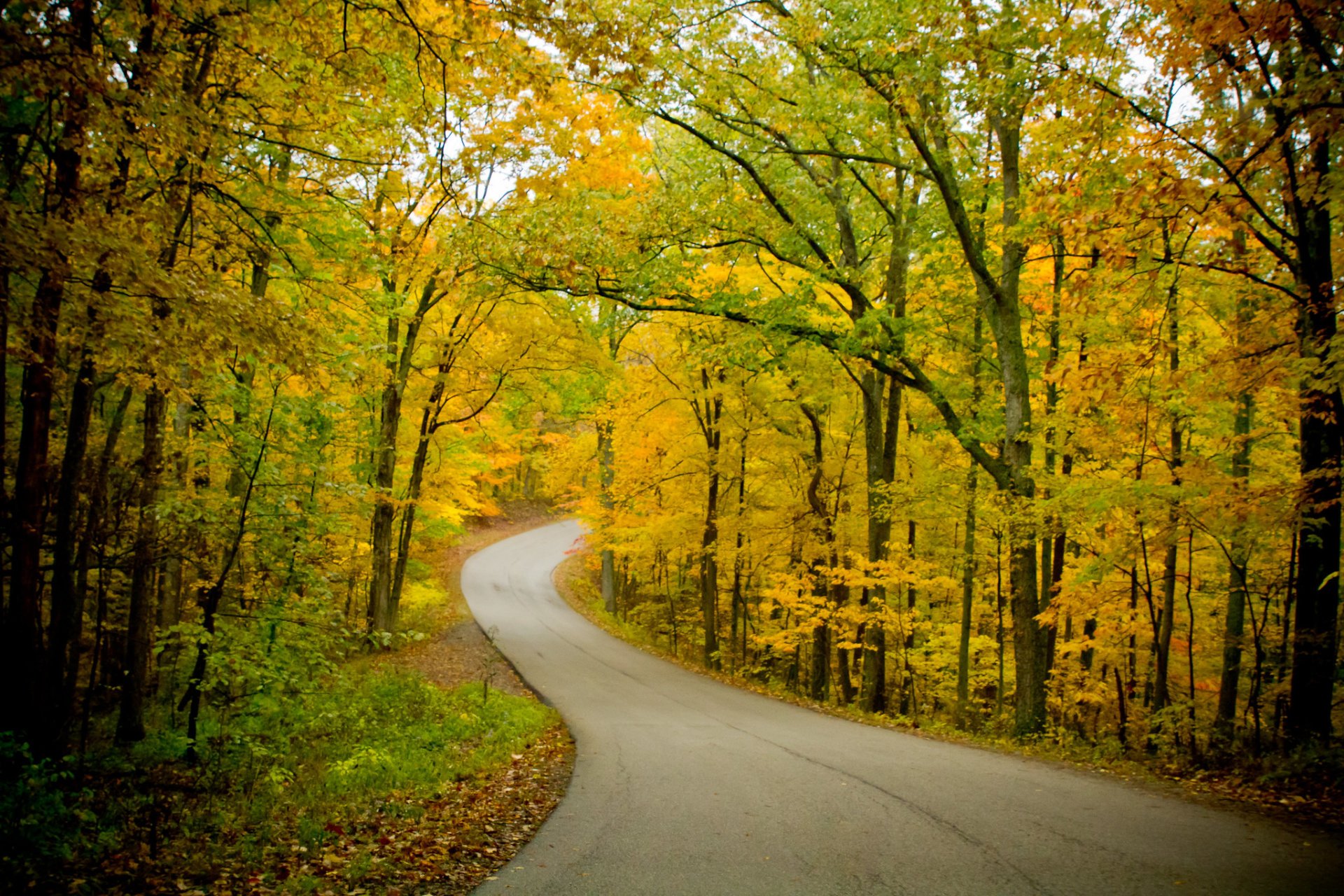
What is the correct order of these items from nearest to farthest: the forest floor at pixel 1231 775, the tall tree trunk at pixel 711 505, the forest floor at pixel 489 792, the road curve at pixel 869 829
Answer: the road curve at pixel 869 829, the forest floor at pixel 489 792, the forest floor at pixel 1231 775, the tall tree trunk at pixel 711 505

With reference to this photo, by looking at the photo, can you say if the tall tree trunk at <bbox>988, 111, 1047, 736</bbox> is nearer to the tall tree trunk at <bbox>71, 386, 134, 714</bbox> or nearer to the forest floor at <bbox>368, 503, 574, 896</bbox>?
the forest floor at <bbox>368, 503, 574, 896</bbox>

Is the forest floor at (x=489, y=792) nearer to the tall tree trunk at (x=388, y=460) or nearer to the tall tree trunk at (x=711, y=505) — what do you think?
the tall tree trunk at (x=388, y=460)

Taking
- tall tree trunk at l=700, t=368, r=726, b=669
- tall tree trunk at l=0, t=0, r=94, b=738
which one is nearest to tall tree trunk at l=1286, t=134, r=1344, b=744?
tall tree trunk at l=0, t=0, r=94, b=738

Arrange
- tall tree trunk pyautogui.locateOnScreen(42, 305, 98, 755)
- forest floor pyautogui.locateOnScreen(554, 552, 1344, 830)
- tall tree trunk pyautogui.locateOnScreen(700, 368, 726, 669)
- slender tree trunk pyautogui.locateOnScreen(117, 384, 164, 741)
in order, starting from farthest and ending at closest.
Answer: tall tree trunk pyautogui.locateOnScreen(700, 368, 726, 669), slender tree trunk pyautogui.locateOnScreen(117, 384, 164, 741), forest floor pyautogui.locateOnScreen(554, 552, 1344, 830), tall tree trunk pyautogui.locateOnScreen(42, 305, 98, 755)

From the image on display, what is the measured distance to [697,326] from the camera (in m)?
15.2

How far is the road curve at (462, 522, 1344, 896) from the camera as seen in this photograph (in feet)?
15.6

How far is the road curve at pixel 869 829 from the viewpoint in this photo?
187 inches

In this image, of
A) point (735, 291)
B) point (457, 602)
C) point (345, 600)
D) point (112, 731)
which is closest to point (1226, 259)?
point (735, 291)

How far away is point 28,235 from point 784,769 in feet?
25.3

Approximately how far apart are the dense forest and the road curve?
2783 mm

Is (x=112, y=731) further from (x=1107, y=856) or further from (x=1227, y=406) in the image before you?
(x=1227, y=406)

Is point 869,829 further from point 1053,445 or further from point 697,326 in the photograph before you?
point 697,326

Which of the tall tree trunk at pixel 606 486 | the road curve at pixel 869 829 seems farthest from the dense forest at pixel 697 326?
the tall tree trunk at pixel 606 486

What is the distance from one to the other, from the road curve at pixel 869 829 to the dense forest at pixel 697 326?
110 inches
